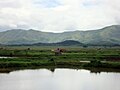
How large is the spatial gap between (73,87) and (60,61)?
A: 25.5 meters

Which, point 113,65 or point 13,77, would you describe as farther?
point 113,65

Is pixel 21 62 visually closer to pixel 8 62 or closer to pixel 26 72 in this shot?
pixel 8 62

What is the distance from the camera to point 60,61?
60750 millimetres

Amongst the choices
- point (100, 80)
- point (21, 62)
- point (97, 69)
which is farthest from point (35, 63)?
point (100, 80)

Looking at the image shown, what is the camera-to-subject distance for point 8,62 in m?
54.8

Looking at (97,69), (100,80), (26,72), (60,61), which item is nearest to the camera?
(100,80)

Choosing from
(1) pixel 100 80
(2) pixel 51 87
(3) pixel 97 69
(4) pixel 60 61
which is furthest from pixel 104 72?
(2) pixel 51 87

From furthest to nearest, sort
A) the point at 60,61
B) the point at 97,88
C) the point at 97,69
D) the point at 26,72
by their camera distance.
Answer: the point at 60,61, the point at 97,69, the point at 26,72, the point at 97,88

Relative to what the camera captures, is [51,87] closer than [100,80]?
Yes

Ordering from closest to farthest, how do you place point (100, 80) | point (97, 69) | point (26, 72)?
1. point (100, 80)
2. point (26, 72)
3. point (97, 69)

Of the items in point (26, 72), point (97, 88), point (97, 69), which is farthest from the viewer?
point (97, 69)

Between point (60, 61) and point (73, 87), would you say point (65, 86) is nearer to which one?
point (73, 87)

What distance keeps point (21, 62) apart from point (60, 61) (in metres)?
9.04

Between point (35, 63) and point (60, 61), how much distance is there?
21.0 ft
